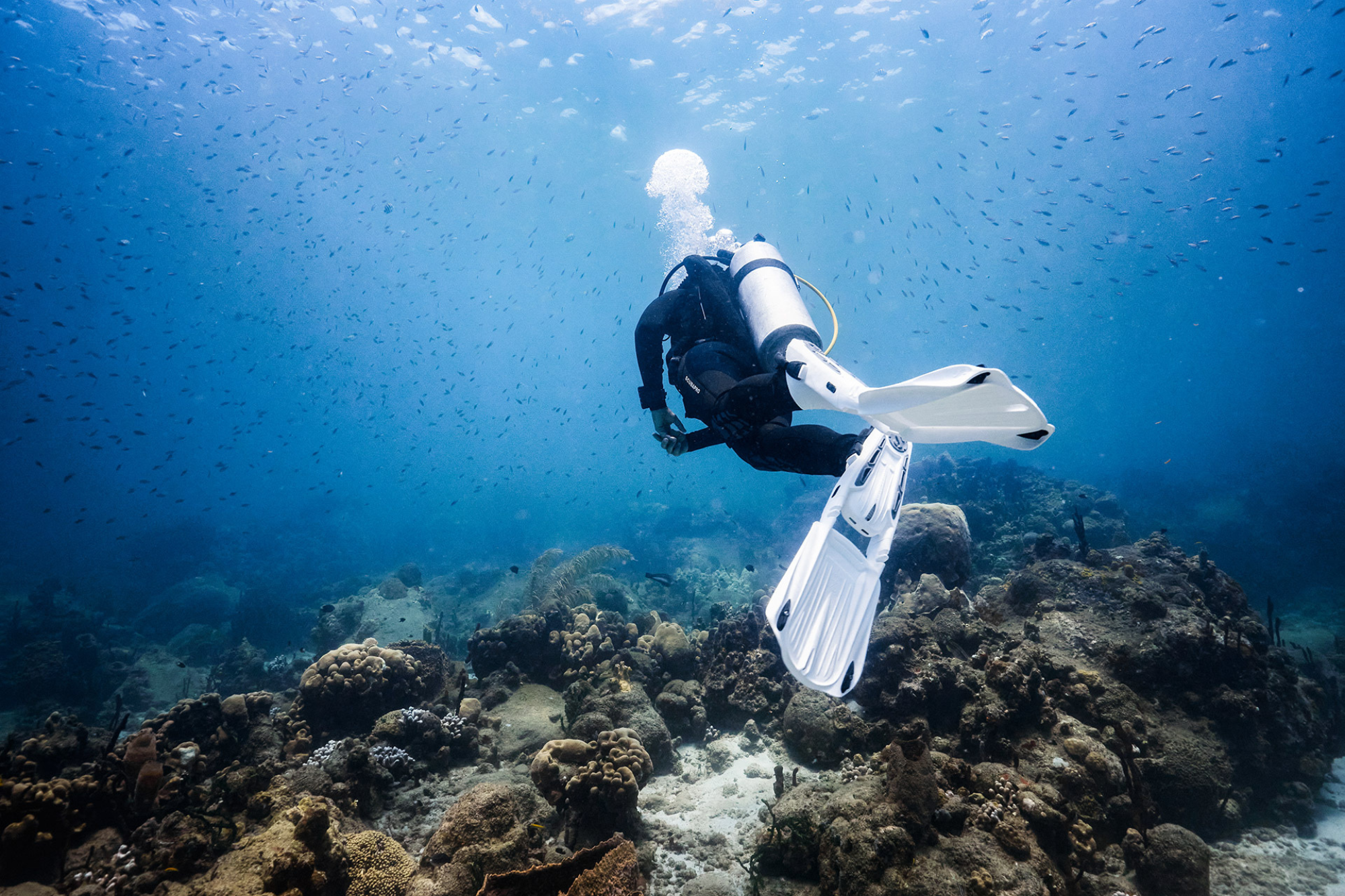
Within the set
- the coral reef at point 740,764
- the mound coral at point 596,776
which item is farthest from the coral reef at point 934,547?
the mound coral at point 596,776

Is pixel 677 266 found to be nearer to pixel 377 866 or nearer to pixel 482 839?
pixel 482 839

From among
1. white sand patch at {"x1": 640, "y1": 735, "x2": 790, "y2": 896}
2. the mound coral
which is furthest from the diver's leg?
white sand patch at {"x1": 640, "y1": 735, "x2": 790, "y2": 896}

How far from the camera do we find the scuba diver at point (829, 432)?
8.00 ft

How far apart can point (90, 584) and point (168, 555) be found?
4.78 metres

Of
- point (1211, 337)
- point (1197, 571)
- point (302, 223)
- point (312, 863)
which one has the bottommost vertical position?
point (312, 863)

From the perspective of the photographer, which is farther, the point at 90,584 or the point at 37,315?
the point at 37,315

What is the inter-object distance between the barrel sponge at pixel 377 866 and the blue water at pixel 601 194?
965 inches

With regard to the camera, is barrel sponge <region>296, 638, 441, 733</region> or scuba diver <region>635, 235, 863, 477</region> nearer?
scuba diver <region>635, 235, 863, 477</region>

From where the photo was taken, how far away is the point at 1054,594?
679 cm

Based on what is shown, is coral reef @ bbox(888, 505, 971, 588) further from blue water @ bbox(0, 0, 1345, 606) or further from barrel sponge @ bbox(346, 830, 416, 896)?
blue water @ bbox(0, 0, 1345, 606)

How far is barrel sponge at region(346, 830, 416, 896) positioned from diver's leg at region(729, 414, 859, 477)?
4193mm

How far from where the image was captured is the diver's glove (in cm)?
409

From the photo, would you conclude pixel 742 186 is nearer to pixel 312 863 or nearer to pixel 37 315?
pixel 312 863

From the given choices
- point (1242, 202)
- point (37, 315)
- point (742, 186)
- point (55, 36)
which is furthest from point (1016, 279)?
point (37, 315)
